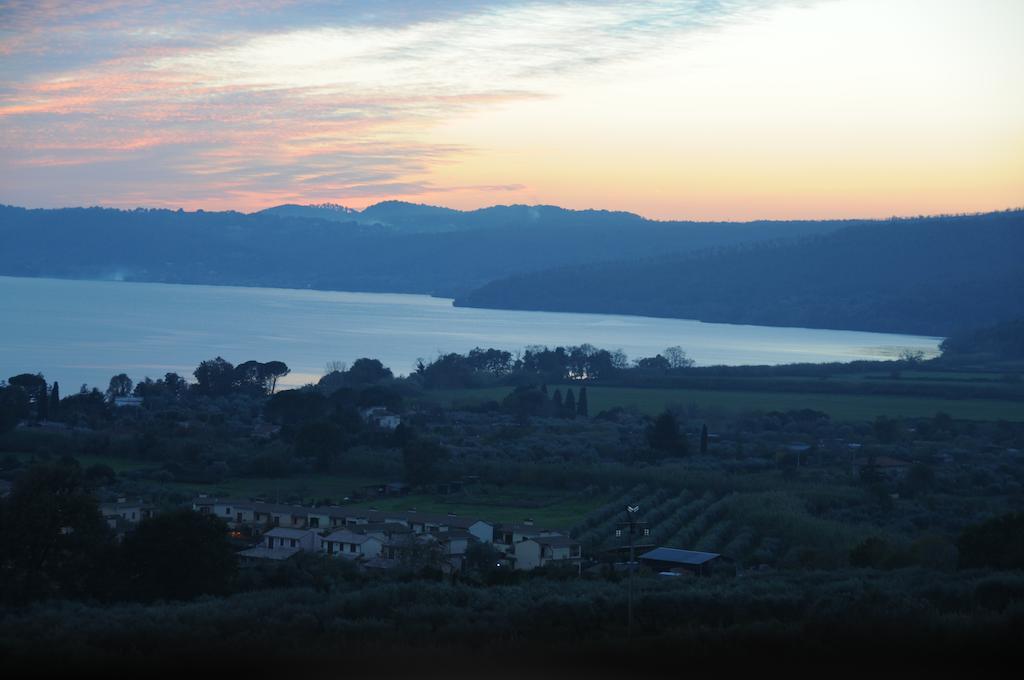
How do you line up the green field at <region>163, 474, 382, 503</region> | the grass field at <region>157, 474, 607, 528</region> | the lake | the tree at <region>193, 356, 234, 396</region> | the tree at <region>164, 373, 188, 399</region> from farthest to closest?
the lake < the tree at <region>193, 356, 234, 396</region> < the tree at <region>164, 373, 188, 399</region> < the green field at <region>163, 474, 382, 503</region> < the grass field at <region>157, 474, 607, 528</region>

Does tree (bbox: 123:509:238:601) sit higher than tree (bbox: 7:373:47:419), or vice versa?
tree (bbox: 7:373:47:419)

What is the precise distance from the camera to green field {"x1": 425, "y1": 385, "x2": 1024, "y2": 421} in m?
30.8

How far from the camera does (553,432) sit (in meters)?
26.9

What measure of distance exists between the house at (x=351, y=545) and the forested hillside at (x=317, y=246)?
4513 inches

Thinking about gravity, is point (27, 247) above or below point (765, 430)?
above

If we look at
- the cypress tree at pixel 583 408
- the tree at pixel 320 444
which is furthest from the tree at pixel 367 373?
the tree at pixel 320 444

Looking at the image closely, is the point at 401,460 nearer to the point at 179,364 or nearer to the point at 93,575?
the point at 93,575

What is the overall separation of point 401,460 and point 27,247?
505 feet

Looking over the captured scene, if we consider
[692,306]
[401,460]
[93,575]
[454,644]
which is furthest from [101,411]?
[692,306]

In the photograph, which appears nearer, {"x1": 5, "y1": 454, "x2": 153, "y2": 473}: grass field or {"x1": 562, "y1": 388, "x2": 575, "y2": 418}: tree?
{"x1": 5, "y1": 454, "x2": 153, "y2": 473}: grass field

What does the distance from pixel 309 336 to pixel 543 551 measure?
51.5 m

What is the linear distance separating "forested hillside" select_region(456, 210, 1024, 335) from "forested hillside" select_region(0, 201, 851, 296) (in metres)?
17.8

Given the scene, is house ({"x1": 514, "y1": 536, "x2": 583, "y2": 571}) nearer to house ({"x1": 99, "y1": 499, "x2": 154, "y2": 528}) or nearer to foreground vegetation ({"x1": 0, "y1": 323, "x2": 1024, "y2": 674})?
foreground vegetation ({"x1": 0, "y1": 323, "x2": 1024, "y2": 674})

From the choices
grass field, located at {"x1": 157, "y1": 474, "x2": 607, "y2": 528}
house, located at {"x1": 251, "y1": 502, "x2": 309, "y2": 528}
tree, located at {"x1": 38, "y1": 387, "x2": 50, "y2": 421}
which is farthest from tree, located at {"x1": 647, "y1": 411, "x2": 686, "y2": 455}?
tree, located at {"x1": 38, "y1": 387, "x2": 50, "y2": 421}
